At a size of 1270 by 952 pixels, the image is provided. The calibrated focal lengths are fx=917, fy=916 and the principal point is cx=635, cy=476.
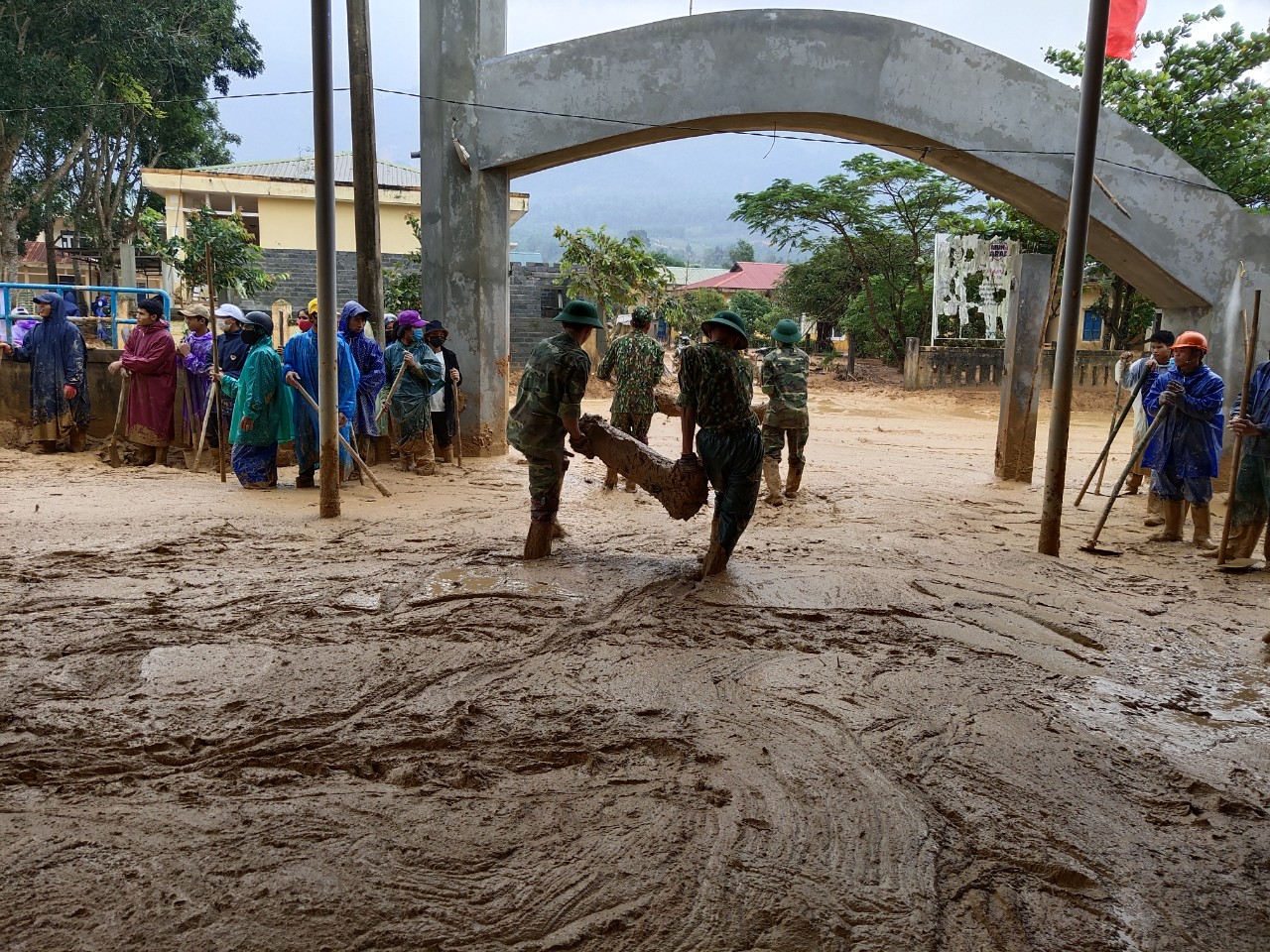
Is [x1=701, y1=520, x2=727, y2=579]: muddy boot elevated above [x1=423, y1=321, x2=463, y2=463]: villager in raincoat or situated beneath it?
situated beneath

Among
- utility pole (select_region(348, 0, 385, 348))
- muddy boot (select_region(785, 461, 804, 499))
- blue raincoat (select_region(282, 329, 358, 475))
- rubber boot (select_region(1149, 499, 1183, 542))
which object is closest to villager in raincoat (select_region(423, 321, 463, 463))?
utility pole (select_region(348, 0, 385, 348))

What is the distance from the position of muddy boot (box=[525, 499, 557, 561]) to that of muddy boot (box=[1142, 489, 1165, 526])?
5.54 meters

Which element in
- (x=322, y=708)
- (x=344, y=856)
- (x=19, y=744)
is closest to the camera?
(x=344, y=856)

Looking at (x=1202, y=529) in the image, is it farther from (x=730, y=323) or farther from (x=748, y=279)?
(x=748, y=279)

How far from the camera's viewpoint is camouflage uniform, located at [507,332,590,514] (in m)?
5.65

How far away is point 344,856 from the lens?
8.84ft

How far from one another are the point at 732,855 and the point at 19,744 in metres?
2.57

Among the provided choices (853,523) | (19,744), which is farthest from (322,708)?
(853,523)

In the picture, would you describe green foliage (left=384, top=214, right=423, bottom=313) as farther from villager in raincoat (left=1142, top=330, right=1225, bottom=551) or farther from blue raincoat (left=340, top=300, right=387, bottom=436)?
villager in raincoat (left=1142, top=330, right=1225, bottom=551)

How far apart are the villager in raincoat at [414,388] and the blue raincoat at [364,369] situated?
25cm

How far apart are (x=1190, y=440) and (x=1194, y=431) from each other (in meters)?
0.07

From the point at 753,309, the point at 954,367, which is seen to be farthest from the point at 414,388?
the point at 753,309

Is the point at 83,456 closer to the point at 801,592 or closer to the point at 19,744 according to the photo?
the point at 19,744

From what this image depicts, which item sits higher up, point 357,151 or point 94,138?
point 94,138
